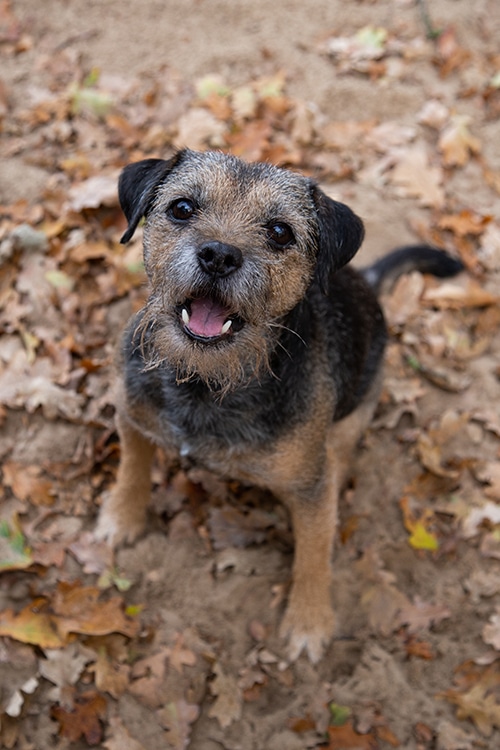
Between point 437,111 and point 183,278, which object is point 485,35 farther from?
point 183,278

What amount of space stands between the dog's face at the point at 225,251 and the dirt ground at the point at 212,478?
1.62 m

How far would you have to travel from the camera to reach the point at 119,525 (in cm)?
446

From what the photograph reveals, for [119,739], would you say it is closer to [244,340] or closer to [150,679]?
[150,679]

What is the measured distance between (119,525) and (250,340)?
1.90m

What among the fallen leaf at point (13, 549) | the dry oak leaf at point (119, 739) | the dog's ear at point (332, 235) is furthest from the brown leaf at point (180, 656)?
the dog's ear at point (332, 235)

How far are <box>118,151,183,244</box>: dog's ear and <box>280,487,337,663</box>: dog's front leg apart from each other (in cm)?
182

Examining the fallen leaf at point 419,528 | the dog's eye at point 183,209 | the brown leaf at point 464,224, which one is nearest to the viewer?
the dog's eye at point 183,209

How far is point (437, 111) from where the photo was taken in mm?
6742

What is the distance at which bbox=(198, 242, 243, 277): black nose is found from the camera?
9.37 ft

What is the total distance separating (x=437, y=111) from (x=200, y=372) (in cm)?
477

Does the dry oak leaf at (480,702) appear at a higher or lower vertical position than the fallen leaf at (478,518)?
lower

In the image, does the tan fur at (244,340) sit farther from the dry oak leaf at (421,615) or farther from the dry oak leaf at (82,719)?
the dry oak leaf at (82,719)

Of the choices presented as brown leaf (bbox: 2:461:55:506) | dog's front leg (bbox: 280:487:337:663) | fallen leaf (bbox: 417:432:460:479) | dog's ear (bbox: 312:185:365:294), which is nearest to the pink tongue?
dog's ear (bbox: 312:185:365:294)

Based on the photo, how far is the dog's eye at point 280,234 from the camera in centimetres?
325
